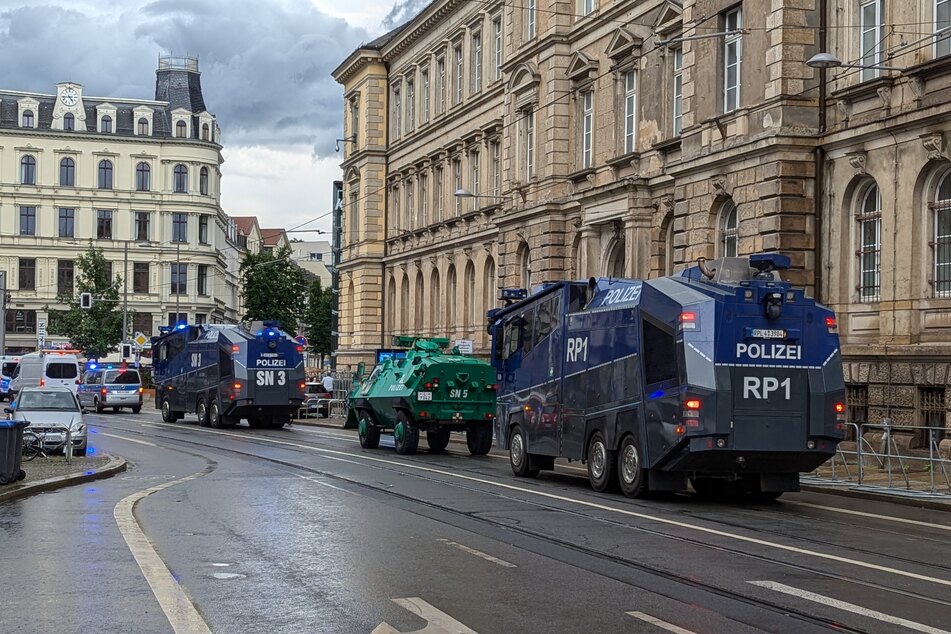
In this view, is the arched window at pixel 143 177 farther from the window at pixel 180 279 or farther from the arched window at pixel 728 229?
the arched window at pixel 728 229

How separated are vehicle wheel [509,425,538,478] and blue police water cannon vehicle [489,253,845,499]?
283 cm

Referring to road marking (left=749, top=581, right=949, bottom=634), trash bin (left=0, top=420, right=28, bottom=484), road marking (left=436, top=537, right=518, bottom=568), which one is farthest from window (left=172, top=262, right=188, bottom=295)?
road marking (left=749, top=581, right=949, bottom=634)

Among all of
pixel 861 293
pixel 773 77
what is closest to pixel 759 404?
pixel 861 293

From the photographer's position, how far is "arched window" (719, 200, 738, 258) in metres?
30.0

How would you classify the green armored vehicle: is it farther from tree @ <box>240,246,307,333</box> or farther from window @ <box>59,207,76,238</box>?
window @ <box>59,207,76,238</box>

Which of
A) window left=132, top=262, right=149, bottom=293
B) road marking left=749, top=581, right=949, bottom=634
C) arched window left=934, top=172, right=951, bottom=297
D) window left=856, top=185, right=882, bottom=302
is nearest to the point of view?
road marking left=749, top=581, right=949, bottom=634

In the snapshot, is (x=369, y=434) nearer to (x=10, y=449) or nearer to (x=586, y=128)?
(x=586, y=128)

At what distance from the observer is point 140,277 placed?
96688 mm

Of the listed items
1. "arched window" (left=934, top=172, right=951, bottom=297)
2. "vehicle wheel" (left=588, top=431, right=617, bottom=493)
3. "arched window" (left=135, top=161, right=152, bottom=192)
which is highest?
"arched window" (left=135, top=161, right=152, bottom=192)

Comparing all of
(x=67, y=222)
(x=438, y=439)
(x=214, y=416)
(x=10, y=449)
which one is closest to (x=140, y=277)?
(x=67, y=222)

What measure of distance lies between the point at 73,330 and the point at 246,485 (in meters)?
61.6

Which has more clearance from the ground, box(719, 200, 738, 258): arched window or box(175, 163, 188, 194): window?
box(175, 163, 188, 194): window

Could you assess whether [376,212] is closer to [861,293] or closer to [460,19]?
[460,19]

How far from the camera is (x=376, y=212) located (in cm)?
6338
